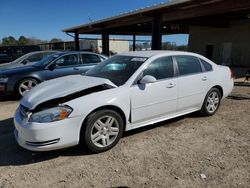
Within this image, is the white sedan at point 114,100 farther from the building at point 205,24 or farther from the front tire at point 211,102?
the building at point 205,24

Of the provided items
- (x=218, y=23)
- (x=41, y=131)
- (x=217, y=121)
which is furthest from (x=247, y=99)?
(x=218, y=23)

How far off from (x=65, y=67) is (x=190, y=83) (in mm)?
4498

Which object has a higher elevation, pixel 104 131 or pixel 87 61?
pixel 87 61

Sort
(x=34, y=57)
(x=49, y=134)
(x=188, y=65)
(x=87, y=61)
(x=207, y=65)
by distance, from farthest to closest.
Result: (x=34, y=57) < (x=87, y=61) < (x=207, y=65) < (x=188, y=65) < (x=49, y=134)

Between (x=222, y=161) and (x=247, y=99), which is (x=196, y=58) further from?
(x=247, y=99)

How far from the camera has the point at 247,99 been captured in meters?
7.27

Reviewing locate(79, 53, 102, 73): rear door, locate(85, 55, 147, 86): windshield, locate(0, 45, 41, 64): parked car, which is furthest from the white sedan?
locate(0, 45, 41, 64): parked car

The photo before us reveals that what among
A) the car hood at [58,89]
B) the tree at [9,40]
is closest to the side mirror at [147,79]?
the car hood at [58,89]

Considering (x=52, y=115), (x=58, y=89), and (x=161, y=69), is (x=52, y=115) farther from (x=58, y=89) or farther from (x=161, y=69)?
(x=161, y=69)

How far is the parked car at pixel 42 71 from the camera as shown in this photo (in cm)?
743

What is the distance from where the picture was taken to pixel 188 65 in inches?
202

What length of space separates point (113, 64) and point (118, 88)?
102 cm

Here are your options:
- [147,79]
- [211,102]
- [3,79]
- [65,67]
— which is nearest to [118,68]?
[147,79]

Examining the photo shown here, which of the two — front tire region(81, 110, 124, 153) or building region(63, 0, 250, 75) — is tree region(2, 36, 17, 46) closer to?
building region(63, 0, 250, 75)
